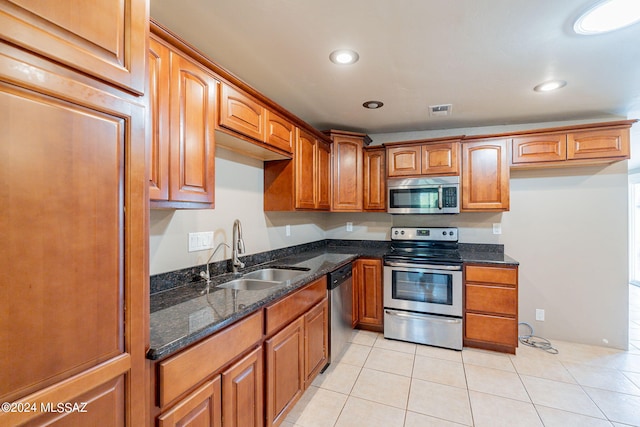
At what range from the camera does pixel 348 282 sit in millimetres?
2957

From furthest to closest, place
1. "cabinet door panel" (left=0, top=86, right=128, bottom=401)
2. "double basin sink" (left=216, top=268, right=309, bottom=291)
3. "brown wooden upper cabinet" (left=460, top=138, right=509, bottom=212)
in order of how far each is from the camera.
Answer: "brown wooden upper cabinet" (left=460, top=138, right=509, bottom=212) < "double basin sink" (left=216, top=268, right=309, bottom=291) < "cabinet door panel" (left=0, top=86, right=128, bottom=401)

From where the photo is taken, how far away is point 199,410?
1.20 metres

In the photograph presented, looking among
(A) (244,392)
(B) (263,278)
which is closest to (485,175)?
(B) (263,278)

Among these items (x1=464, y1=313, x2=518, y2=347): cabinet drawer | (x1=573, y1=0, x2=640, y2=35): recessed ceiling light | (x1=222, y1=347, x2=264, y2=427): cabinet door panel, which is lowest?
(x1=464, y1=313, x2=518, y2=347): cabinet drawer

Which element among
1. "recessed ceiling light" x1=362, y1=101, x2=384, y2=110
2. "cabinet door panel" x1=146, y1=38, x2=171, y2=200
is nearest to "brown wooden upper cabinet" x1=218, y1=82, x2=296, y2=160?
"cabinet door panel" x1=146, y1=38, x2=171, y2=200

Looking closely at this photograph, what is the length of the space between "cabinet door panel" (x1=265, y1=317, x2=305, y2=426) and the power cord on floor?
251cm

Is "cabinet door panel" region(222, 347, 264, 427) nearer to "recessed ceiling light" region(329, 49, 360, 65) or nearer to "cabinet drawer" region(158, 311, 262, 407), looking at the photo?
"cabinet drawer" region(158, 311, 262, 407)

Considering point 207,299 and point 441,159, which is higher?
point 441,159

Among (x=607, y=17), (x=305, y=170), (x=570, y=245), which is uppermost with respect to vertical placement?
(x=607, y=17)

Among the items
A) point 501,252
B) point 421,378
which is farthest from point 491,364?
point 501,252

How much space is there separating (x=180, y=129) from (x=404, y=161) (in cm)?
251

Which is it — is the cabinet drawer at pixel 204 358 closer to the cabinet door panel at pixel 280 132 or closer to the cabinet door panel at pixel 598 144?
the cabinet door panel at pixel 280 132

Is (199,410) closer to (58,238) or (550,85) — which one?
(58,238)

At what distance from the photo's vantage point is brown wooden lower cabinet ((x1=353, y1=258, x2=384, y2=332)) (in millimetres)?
3244
